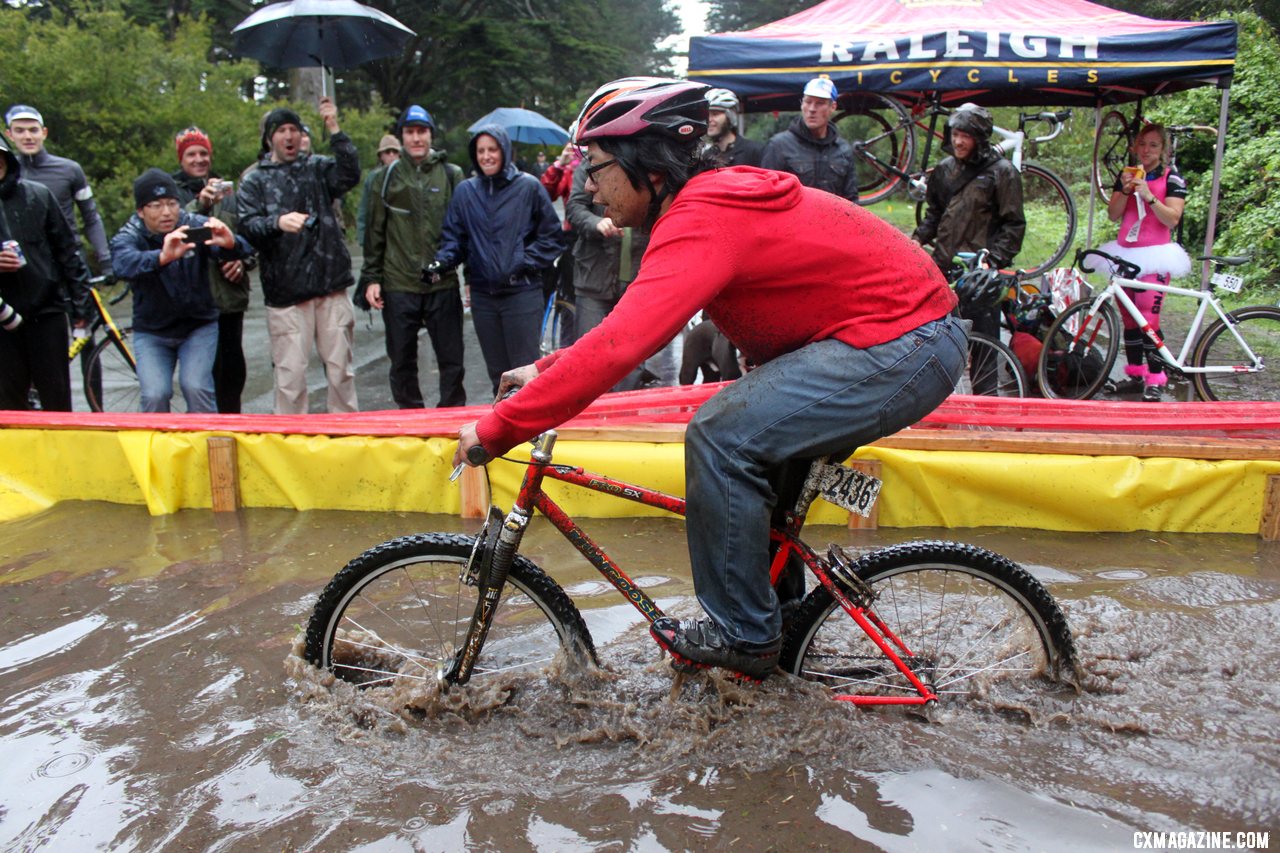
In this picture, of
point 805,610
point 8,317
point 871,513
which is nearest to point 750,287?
point 805,610

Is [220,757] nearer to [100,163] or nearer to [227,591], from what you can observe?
[227,591]

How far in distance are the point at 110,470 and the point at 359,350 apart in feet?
17.9

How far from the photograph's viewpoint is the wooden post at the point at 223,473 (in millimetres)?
5449

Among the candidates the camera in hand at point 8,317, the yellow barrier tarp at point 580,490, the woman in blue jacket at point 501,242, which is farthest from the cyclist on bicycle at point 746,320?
the camera in hand at point 8,317

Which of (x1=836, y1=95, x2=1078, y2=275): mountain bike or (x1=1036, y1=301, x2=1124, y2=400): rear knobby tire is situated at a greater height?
(x1=836, y1=95, x2=1078, y2=275): mountain bike

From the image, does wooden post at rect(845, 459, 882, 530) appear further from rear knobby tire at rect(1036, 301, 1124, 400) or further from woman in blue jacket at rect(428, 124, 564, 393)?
rear knobby tire at rect(1036, 301, 1124, 400)

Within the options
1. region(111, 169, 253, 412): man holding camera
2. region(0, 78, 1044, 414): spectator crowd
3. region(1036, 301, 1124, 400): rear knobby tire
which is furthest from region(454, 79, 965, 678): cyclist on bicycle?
region(1036, 301, 1124, 400): rear knobby tire

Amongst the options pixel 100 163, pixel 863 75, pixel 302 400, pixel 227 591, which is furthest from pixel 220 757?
pixel 100 163

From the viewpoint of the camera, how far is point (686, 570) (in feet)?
15.7

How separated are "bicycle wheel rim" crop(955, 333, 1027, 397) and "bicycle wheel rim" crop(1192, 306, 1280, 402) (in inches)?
49.4

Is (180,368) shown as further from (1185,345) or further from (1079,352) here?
(1185,345)

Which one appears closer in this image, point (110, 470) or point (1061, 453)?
point (1061, 453)

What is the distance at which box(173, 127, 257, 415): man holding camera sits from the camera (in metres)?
6.55

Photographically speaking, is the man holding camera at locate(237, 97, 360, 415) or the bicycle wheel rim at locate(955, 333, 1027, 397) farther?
the bicycle wheel rim at locate(955, 333, 1027, 397)
